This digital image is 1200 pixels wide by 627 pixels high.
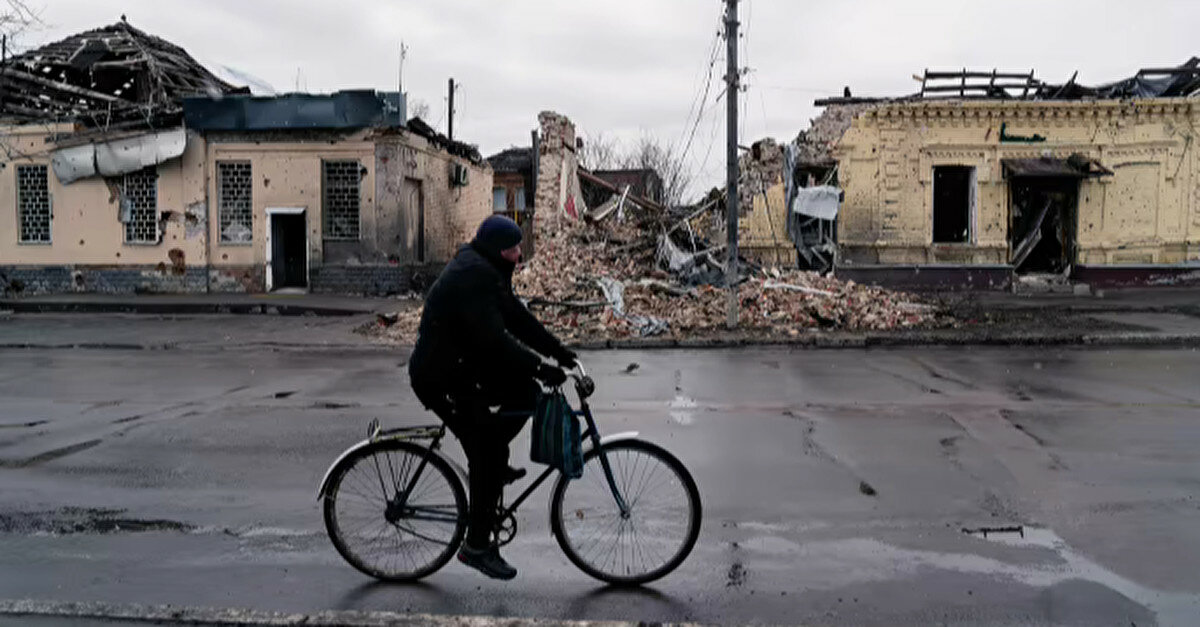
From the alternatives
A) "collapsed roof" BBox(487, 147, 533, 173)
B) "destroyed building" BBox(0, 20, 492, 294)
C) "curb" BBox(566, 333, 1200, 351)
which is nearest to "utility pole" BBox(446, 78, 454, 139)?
"collapsed roof" BBox(487, 147, 533, 173)

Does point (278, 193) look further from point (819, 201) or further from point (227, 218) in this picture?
point (819, 201)

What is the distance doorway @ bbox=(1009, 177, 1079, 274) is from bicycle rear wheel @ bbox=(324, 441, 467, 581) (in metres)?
24.9

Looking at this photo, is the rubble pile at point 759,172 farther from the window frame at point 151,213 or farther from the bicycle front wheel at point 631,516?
the bicycle front wheel at point 631,516

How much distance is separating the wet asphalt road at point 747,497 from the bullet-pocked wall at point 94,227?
555 inches

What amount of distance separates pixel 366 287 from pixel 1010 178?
1814 centimetres

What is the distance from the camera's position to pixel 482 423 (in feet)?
14.0

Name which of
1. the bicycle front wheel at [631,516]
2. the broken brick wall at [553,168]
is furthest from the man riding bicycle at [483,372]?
the broken brick wall at [553,168]

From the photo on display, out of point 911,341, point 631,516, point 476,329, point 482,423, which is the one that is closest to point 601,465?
point 631,516

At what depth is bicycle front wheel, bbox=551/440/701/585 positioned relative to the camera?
14.3ft

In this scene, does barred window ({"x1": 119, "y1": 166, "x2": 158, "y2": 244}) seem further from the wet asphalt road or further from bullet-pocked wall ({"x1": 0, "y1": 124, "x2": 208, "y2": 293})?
the wet asphalt road

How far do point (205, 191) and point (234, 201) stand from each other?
80 cm

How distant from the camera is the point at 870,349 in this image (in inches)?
568

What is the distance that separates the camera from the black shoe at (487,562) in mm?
4254

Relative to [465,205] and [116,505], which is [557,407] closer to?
[116,505]
